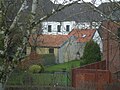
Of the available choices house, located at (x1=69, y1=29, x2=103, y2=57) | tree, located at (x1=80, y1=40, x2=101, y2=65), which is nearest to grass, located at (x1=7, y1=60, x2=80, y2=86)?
house, located at (x1=69, y1=29, x2=103, y2=57)

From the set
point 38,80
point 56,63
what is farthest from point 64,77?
point 56,63

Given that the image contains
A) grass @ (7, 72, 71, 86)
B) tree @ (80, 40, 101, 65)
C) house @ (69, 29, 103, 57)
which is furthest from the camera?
tree @ (80, 40, 101, 65)

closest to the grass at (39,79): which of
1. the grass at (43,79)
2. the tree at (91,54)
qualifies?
the grass at (43,79)

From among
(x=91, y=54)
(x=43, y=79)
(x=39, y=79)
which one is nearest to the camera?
(x=39, y=79)

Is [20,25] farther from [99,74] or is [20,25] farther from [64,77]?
[64,77]

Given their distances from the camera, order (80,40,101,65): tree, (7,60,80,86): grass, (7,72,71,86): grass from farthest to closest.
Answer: (80,40,101,65): tree, (7,60,80,86): grass, (7,72,71,86): grass

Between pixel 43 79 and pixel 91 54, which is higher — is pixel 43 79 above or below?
below

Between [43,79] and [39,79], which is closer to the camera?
[39,79]

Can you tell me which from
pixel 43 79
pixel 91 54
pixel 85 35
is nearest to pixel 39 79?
pixel 43 79

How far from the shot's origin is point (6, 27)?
7906 millimetres

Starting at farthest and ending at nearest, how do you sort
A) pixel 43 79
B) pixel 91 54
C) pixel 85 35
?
pixel 91 54 → pixel 43 79 → pixel 85 35

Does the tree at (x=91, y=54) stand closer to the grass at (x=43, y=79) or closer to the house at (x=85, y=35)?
the house at (x=85, y=35)

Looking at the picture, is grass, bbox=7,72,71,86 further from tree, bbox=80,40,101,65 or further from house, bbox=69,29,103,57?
tree, bbox=80,40,101,65

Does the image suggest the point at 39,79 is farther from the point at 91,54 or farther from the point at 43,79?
the point at 91,54
